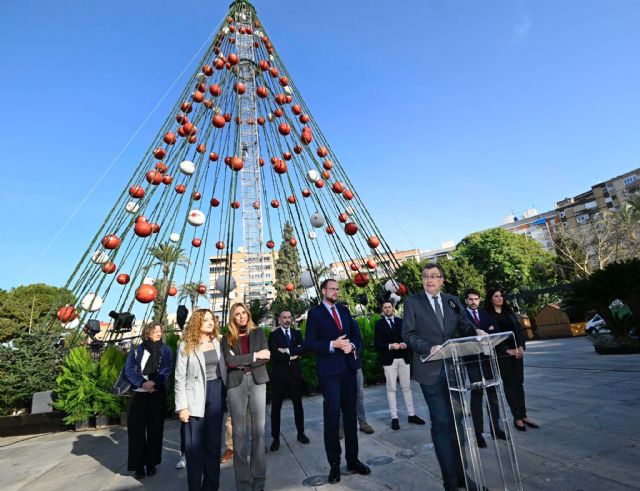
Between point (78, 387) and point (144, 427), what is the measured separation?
4.12 meters

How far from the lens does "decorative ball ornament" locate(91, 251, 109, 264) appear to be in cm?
727

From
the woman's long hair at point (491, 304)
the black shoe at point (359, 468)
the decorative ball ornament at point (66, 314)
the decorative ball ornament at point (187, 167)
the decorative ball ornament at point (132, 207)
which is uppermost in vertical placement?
the decorative ball ornament at point (187, 167)

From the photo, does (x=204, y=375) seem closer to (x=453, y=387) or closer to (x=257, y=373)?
(x=257, y=373)

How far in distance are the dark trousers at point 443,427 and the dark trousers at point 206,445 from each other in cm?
187

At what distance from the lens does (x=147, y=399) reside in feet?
13.9

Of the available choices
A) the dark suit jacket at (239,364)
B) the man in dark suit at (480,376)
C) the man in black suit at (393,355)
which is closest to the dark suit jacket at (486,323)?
the man in dark suit at (480,376)

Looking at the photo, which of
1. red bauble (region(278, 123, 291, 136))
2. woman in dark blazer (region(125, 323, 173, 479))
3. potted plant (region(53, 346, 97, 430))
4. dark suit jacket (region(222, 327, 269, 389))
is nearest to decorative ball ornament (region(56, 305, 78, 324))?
potted plant (region(53, 346, 97, 430))

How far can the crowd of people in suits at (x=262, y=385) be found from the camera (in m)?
2.76

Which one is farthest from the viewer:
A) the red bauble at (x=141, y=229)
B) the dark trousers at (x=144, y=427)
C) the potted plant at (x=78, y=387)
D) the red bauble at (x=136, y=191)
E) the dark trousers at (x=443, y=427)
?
the red bauble at (x=136, y=191)

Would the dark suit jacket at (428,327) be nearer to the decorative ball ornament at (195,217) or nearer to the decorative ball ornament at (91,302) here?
the decorative ball ornament at (195,217)

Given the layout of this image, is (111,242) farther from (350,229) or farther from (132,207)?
(350,229)

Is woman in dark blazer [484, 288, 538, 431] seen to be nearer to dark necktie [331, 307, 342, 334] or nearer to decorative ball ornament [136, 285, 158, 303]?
dark necktie [331, 307, 342, 334]

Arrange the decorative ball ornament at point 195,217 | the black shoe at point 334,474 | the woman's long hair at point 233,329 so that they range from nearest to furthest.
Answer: the black shoe at point 334,474, the woman's long hair at point 233,329, the decorative ball ornament at point 195,217

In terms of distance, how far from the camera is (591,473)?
2.63 meters
